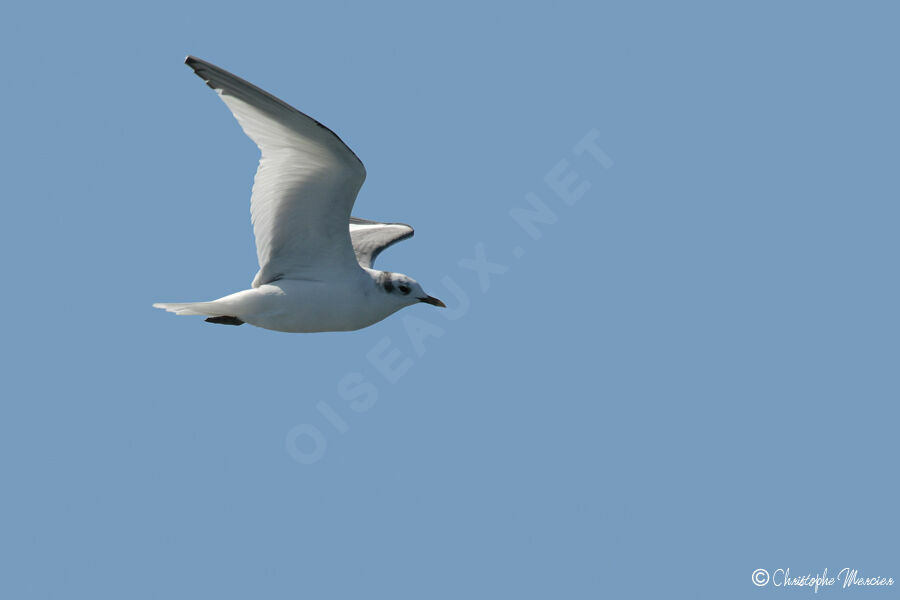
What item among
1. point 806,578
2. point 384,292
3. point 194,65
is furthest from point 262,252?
point 806,578

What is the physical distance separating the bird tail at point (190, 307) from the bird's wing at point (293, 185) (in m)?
0.45

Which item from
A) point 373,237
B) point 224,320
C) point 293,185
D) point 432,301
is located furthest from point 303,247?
point 373,237

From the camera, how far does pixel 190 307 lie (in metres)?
10.7

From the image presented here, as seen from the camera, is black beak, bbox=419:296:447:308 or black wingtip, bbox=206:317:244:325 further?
black beak, bbox=419:296:447:308

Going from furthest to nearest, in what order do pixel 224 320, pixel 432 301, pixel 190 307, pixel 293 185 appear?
1. pixel 432 301
2. pixel 224 320
3. pixel 190 307
4. pixel 293 185

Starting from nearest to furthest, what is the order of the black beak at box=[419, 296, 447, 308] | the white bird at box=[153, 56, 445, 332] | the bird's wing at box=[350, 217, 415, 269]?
the white bird at box=[153, 56, 445, 332]
the black beak at box=[419, 296, 447, 308]
the bird's wing at box=[350, 217, 415, 269]

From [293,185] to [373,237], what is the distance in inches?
81.5

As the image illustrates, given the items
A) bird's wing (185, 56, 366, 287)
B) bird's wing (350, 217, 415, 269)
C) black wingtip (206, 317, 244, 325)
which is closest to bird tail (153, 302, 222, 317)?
black wingtip (206, 317, 244, 325)

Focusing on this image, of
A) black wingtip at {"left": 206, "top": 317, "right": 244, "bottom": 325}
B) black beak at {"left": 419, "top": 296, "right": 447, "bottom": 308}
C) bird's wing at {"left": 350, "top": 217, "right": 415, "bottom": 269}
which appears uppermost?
bird's wing at {"left": 350, "top": 217, "right": 415, "bottom": 269}

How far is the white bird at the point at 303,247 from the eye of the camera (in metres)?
10.2

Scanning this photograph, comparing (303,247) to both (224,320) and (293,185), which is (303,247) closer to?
(293,185)

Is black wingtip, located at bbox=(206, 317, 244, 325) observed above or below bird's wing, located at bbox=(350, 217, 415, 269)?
below

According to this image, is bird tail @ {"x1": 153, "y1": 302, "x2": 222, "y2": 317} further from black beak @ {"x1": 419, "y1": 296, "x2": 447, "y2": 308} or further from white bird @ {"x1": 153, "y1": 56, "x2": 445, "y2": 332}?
black beak @ {"x1": 419, "y1": 296, "x2": 447, "y2": 308}

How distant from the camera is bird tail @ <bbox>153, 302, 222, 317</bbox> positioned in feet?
35.2
